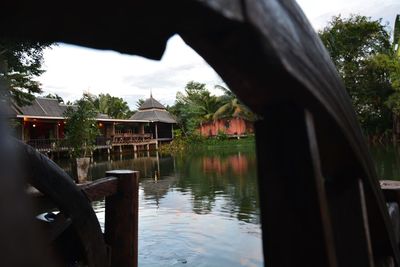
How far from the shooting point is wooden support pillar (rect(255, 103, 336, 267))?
1.97ft

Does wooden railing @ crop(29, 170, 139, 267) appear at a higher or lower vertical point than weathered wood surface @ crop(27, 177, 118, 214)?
lower

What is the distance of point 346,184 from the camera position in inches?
33.9

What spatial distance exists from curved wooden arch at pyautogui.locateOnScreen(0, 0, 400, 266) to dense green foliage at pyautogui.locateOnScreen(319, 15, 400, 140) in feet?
91.2

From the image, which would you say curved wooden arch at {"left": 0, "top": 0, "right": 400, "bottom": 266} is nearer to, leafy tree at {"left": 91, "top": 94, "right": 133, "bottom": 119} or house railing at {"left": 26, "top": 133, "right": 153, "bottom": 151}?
house railing at {"left": 26, "top": 133, "right": 153, "bottom": 151}

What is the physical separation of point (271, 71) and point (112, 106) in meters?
42.8

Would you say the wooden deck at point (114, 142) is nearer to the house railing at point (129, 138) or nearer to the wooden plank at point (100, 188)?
the house railing at point (129, 138)

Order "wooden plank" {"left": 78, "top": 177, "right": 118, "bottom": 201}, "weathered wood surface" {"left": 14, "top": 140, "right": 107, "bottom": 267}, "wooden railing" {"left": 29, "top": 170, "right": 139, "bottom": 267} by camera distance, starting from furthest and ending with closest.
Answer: "wooden railing" {"left": 29, "top": 170, "right": 139, "bottom": 267} → "wooden plank" {"left": 78, "top": 177, "right": 118, "bottom": 201} → "weathered wood surface" {"left": 14, "top": 140, "right": 107, "bottom": 267}

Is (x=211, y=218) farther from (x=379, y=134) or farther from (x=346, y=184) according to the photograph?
(x=379, y=134)

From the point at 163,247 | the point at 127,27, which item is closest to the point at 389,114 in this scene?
the point at 163,247

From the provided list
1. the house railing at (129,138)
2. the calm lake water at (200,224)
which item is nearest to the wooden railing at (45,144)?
the house railing at (129,138)

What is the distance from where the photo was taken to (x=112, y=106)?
4212 centimetres

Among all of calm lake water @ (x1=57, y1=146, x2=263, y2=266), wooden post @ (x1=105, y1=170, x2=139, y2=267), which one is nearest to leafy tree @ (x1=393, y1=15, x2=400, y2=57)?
calm lake water @ (x1=57, y1=146, x2=263, y2=266)

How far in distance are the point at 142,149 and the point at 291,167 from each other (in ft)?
105

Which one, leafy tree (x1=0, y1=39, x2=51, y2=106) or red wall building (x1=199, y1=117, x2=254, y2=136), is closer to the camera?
leafy tree (x1=0, y1=39, x2=51, y2=106)
